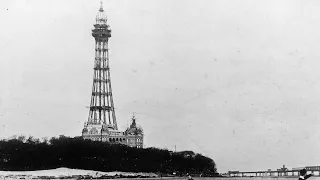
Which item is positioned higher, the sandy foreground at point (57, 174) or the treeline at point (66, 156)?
the treeline at point (66, 156)

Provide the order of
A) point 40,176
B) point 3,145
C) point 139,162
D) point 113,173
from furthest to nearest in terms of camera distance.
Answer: point 139,162 < point 113,173 < point 3,145 < point 40,176

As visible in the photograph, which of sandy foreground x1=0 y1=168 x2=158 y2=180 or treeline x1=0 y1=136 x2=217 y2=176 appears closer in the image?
sandy foreground x1=0 y1=168 x2=158 y2=180

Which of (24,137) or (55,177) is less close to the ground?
(24,137)

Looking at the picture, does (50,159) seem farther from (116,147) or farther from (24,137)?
(116,147)

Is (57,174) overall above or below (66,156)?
below

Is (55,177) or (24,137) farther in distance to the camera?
(24,137)

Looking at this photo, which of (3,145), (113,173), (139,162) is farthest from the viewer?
(139,162)

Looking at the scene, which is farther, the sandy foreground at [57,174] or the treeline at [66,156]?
the treeline at [66,156]

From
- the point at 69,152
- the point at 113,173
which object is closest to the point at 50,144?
the point at 69,152

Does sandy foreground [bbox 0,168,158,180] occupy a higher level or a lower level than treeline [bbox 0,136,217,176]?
lower

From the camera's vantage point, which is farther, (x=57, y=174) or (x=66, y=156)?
(x=66, y=156)
